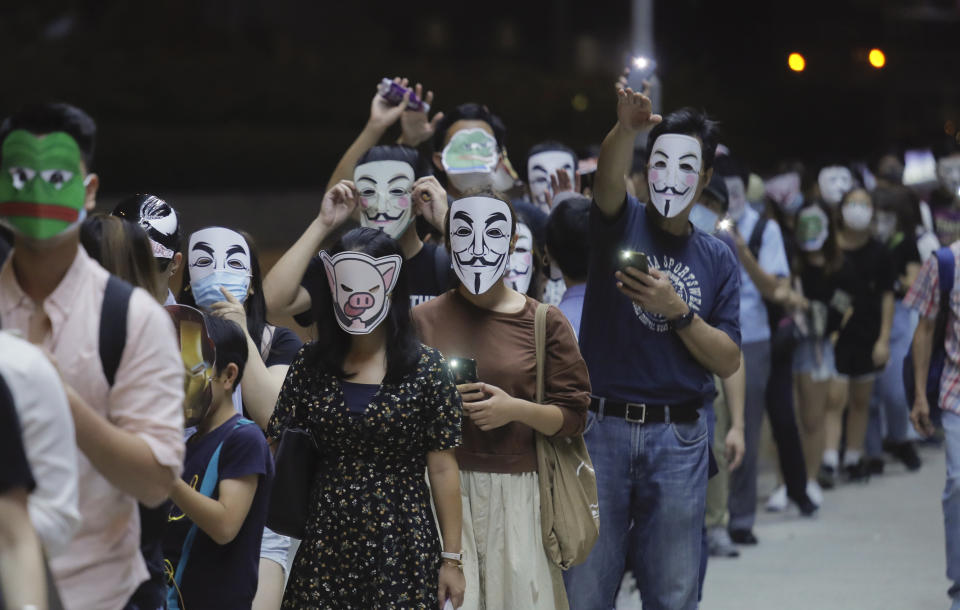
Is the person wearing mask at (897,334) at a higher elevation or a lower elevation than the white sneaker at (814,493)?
higher

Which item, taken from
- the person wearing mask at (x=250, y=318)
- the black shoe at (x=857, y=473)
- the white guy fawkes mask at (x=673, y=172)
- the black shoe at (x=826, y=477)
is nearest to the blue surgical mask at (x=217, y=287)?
the person wearing mask at (x=250, y=318)

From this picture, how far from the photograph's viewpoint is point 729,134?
3102 cm

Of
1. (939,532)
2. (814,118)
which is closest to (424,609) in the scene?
(939,532)

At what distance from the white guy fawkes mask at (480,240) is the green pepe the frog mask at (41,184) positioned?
76.2 inches

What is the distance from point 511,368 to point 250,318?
1.05m

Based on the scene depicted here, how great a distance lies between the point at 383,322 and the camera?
165 inches

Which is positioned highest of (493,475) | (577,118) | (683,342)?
(577,118)

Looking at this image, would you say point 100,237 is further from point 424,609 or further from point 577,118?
point 577,118

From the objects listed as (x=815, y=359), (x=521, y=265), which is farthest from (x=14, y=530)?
(x=815, y=359)

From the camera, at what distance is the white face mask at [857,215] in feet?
32.1

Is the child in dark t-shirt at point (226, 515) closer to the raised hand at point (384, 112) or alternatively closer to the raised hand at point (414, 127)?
the raised hand at point (384, 112)

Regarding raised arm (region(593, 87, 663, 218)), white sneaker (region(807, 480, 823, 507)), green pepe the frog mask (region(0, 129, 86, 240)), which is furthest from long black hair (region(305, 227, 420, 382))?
white sneaker (region(807, 480, 823, 507))

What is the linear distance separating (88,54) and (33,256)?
23321 mm

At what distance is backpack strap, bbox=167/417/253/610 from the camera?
152 inches
